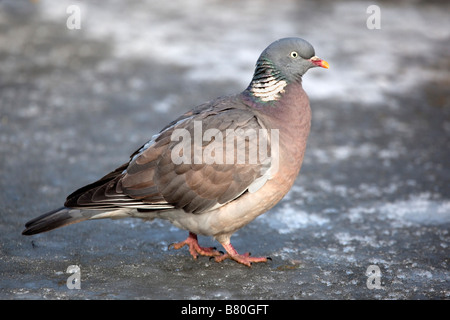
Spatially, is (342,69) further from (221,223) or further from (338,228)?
(221,223)

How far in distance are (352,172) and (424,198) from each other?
76 cm

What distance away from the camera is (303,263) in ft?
13.6

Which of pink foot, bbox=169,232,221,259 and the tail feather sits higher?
the tail feather

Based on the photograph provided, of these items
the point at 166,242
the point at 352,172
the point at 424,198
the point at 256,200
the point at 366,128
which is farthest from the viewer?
the point at 366,128

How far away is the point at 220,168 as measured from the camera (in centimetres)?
392

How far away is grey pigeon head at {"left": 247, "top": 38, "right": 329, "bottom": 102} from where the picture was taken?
13.6 feet

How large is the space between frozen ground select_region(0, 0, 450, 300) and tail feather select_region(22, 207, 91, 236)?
28 cm

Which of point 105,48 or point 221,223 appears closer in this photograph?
point 221,223

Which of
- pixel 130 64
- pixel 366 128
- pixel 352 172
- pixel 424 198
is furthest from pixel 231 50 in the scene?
pixel 424 198

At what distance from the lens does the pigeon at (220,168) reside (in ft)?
12.8

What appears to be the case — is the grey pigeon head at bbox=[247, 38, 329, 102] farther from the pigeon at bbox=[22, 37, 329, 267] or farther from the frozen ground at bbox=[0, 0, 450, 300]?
the frozen ground at bbox=[0, 0, 450, 300]

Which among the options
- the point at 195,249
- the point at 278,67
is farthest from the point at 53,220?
the point at 278,67

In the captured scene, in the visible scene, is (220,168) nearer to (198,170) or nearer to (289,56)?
(198,170)

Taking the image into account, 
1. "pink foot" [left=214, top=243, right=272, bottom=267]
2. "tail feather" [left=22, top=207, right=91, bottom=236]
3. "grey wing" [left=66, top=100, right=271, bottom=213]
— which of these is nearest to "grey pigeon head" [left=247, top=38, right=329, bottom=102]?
"grey wing" [left=66, top=100, right=271, bottom=213]
